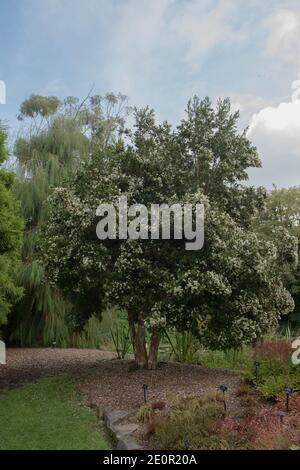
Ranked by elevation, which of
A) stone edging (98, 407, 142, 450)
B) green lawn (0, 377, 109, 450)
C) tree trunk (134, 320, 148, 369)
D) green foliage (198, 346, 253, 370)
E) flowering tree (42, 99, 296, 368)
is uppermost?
flowering tree (42, 99, 296, 368)

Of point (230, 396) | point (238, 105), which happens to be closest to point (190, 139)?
point (238, 105)

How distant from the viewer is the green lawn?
269 inches

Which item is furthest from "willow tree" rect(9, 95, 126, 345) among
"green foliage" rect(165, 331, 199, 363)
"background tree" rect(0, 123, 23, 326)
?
"green foliage" rect(165, 331, 199, 363)

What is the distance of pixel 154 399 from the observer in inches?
344

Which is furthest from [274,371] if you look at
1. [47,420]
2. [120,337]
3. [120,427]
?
[120,337]

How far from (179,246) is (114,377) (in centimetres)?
328

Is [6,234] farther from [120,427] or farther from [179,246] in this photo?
[120,427]

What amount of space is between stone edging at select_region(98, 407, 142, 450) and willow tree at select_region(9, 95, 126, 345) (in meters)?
6.95

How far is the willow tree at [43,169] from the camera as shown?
16.1m

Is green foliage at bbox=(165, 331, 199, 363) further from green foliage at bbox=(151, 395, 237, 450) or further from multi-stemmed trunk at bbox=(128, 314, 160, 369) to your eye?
green foliage at bbox=(151, 395, 237, 450)

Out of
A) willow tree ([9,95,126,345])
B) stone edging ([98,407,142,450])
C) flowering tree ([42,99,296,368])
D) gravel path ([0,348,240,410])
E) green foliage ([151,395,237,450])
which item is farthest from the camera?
willow tree ([9,95,126,345])

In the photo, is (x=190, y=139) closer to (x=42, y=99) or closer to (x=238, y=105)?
(x=238, y=105)

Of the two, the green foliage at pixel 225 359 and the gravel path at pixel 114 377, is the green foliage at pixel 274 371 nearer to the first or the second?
the gravel path at pixel 114 377
